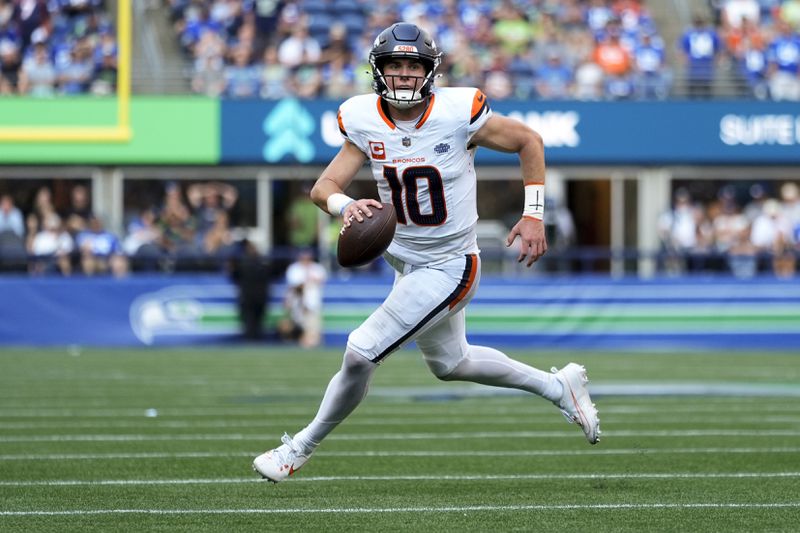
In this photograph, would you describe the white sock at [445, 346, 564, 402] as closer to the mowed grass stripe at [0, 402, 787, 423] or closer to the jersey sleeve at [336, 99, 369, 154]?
the jersey sleeve at [336, 99, 369, 154]

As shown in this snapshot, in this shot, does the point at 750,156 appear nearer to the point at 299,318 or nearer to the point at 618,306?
the point at 618,306

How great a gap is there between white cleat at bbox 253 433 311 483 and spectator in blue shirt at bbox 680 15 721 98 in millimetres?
14133

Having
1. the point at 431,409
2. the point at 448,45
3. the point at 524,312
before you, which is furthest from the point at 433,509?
the point at 448,45

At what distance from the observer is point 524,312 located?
15.9m

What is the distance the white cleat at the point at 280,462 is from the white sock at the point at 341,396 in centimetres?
3

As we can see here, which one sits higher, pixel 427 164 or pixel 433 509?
pixel 427 164

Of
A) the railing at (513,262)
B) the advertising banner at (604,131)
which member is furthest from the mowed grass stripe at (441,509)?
the advertising banner at (604,131)

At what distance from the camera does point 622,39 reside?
1883cm

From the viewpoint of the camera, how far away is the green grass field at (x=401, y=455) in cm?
483

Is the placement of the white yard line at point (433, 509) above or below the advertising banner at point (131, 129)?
below

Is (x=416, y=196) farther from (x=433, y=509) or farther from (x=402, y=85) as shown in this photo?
(x=433, y=509)

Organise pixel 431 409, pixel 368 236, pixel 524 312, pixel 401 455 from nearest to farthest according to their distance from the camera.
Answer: pixel 368 236
pixel 401 455
pixel 431 409
pixel 524 312

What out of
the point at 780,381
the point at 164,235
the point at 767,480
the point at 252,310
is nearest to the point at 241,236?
the point at 164,235

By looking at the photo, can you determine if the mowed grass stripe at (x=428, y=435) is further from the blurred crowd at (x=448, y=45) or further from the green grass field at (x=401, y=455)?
the blurred crowd at (x=448, y=45)
